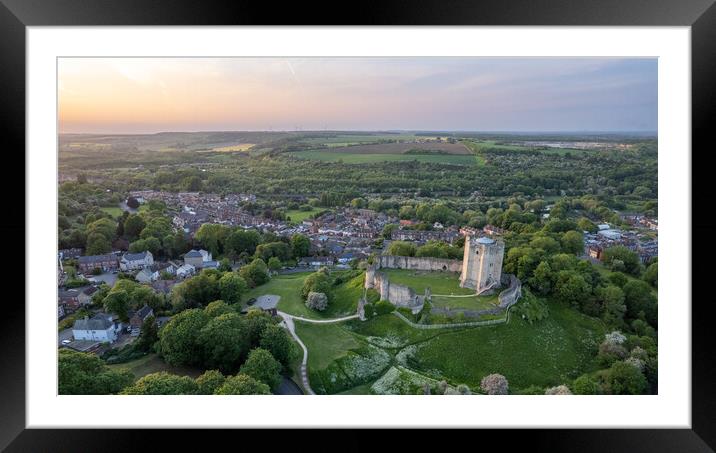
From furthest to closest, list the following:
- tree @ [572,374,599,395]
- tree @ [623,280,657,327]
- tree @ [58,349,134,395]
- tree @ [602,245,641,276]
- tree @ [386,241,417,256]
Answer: tree @ [386,241,417,256] < tree @ [602,245,641,276] < tree @ [623,280,657,327] < tree @ [572,374,599,395] < tree @ [58,349,134,395]

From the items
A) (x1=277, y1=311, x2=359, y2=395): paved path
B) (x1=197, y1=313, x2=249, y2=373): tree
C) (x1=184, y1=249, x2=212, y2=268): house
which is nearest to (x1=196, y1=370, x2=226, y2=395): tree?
(x1=197, y1=313, x2=249, y2=373): tree

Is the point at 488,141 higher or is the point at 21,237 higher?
the point at 488,141

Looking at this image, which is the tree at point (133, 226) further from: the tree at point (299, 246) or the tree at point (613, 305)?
the tree at point (613, 305)

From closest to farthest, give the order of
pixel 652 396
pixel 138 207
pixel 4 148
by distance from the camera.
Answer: pixel 4 148 < pixel 652 396 < pixel 138 207

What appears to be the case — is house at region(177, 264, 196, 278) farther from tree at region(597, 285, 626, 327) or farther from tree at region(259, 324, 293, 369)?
tree at region(597, 285, 626, 327)

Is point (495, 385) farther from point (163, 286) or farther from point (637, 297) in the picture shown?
point (163, 286)
